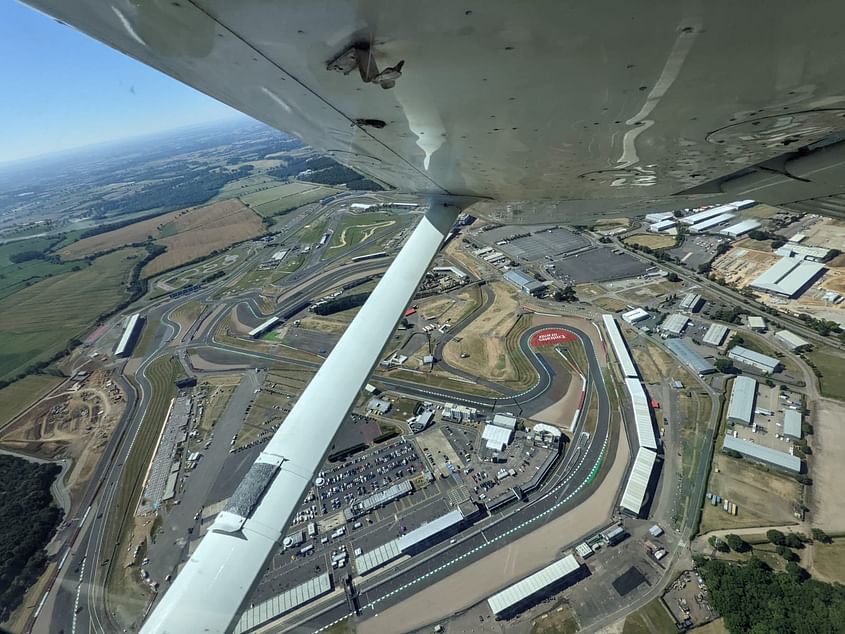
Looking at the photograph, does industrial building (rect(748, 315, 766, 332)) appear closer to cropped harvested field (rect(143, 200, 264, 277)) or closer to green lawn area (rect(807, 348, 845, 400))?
green lawn area (rect(807, 348, 845, 400))

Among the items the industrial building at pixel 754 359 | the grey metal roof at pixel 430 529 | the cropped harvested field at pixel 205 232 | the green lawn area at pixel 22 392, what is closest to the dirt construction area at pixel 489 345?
the grey metal roof at pixel 430 529

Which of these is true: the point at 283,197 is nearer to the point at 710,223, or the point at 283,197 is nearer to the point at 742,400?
the point at 710,223

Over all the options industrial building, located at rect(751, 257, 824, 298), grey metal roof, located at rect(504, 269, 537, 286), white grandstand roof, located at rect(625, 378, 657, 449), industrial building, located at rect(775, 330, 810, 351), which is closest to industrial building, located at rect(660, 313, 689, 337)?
industrial building, located at rect(775, 330, 810, 351)

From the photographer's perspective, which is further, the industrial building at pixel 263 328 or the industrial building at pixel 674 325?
the industrial building at pixel 263 328

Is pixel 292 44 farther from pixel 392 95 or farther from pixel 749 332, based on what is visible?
pixel 749 332

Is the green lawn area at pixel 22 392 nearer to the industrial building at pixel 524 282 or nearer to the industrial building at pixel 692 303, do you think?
the industrial building at pixel 524 282

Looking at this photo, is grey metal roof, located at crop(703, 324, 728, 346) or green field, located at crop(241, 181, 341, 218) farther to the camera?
green field, located at crop(241, 181, 341, 218)

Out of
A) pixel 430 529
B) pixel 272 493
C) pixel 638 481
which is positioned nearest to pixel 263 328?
pixel 430 529
